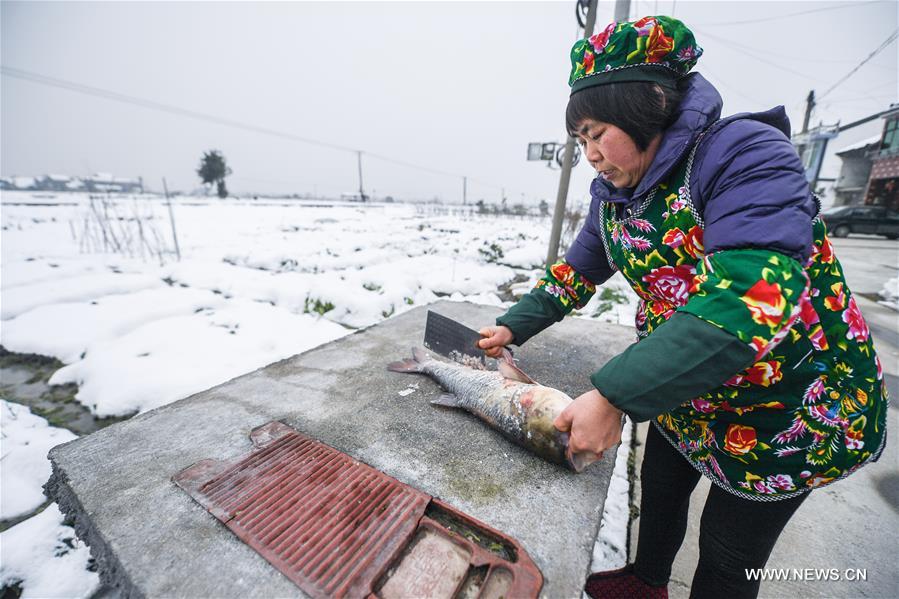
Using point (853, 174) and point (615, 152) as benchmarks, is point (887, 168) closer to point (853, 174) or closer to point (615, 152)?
point (853, 174)

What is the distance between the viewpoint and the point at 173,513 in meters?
1.47

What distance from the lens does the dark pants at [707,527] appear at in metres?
1.22

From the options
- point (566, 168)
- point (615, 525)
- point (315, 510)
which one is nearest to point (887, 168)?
point (566, 168)

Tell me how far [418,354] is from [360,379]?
49 centimetres

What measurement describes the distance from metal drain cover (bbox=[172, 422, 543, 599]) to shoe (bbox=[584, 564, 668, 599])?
0.80 metres

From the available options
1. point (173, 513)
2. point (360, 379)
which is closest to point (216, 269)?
point (360, 379)

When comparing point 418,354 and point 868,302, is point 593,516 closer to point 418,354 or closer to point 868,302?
point 418,354

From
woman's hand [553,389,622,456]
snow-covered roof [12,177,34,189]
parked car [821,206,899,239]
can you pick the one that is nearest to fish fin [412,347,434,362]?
woman's hand [553,389,622,456]

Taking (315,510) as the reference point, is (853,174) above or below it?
above

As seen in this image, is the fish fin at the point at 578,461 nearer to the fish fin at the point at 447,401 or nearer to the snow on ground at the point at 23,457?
the fish fin at the point at 447,401

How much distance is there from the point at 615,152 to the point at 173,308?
6.02m

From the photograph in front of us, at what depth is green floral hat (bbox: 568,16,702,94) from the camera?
1.07 meters

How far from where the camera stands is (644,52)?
1071 millimetres

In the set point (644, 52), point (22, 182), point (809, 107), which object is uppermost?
point (809, 107)
